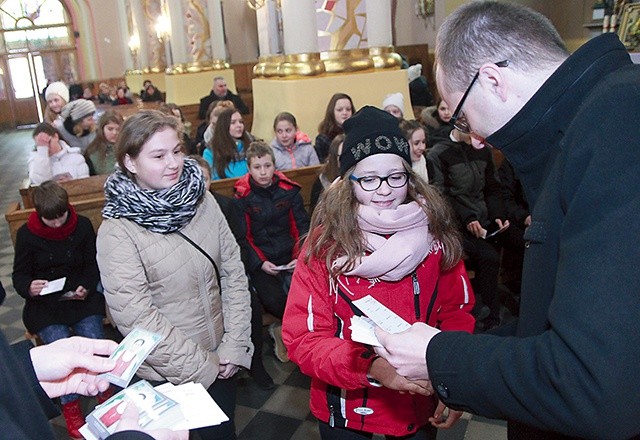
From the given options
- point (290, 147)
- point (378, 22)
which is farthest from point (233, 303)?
point (378, 22)

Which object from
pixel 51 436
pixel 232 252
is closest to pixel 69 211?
pixel 232 252

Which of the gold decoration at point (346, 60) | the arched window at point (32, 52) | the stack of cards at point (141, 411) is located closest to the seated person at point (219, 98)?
the gold decoration at point (346, 60)

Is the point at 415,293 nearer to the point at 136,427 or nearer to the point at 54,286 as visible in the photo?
the point at 136,427

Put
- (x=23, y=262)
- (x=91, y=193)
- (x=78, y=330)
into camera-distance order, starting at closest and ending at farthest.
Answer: (x=23, y=262)
(x=78, y=330)
(x=91, y=193)

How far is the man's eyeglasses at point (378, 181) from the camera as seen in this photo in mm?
1985

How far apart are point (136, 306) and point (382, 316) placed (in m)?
1.08

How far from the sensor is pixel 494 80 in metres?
1.18

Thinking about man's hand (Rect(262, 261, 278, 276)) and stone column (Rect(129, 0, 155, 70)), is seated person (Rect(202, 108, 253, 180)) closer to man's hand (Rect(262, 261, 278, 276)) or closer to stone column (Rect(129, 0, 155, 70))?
man's hand (Rect(262, 261, 278, 276))

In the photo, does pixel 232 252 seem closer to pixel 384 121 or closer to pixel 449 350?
pixel 384 121

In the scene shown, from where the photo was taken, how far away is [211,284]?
243 cm

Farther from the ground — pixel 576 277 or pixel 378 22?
pixel 378 22

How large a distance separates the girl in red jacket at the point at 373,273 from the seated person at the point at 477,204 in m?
2.25

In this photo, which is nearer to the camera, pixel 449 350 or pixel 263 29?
pixel 449 350

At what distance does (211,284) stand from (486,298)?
8.06ft
